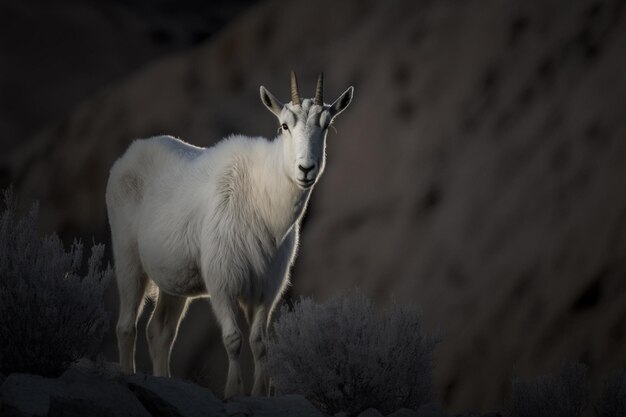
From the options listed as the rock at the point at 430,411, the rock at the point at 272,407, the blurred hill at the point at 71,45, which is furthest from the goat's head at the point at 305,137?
the blurred hill at the point at 71,45

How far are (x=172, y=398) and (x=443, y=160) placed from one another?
11027 mm

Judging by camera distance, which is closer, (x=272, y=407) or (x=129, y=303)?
(x=272, y=407)

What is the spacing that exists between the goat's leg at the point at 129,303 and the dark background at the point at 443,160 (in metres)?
0.67

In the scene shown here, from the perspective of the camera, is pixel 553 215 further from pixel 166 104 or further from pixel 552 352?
pixel 166 104

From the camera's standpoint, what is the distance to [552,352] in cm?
1287

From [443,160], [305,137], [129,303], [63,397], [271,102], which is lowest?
[63,397]

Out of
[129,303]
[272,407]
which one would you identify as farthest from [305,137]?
[129,303]

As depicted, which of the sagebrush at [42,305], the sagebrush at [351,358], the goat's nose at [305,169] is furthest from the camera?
the goat's nose at [305,169]

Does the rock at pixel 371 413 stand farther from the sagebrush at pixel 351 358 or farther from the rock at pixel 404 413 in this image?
the sagebrush at pixel 351 358

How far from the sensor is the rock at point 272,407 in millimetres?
7020

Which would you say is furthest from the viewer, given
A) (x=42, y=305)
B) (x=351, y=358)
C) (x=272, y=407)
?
(x=351, y=358)

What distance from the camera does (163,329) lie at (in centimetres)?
955

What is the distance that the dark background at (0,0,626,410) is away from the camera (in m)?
13.8

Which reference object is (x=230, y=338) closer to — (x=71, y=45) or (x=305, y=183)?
(x=305, y=183)
